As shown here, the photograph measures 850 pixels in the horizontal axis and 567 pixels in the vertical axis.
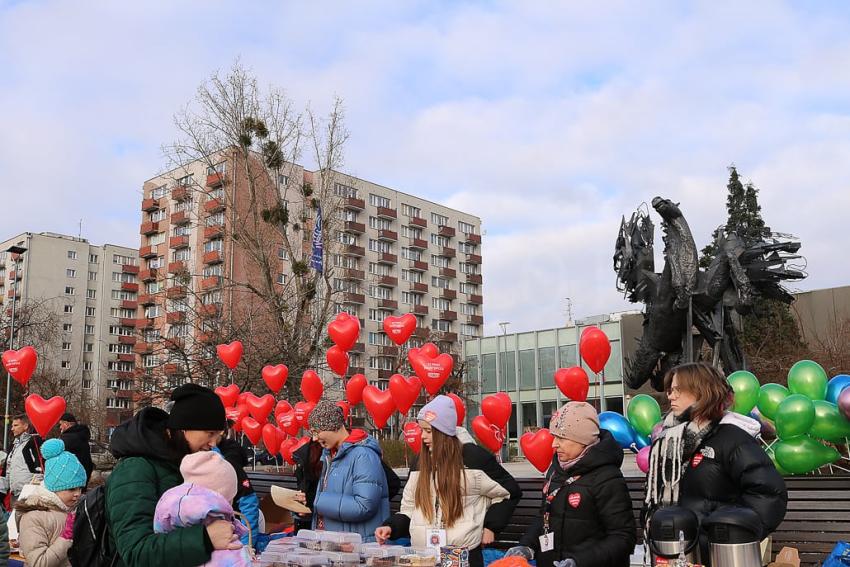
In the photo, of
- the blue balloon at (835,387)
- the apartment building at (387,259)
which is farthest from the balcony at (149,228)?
the blue balloon at (835,387)

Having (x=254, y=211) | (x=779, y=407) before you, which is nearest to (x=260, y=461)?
(x=254, y=211)

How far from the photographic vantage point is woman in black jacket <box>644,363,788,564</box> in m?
3.14

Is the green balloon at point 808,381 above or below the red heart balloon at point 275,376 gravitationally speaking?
below

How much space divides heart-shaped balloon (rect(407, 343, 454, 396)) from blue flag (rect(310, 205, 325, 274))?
14.8m

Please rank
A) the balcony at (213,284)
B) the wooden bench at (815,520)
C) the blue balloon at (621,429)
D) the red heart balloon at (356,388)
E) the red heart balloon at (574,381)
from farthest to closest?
the balcony at (213,284)
the red heart balloon at (356,388)
the red heart balloon at (574,381)
the blue balloon at (621,429)
the wooden bench at (815,520)

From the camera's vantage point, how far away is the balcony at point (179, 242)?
66500 millimetres

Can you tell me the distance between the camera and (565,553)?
3.44 metres

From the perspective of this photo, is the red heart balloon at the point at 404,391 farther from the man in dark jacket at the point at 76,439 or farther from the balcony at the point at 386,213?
the balcony at the point at 386,213

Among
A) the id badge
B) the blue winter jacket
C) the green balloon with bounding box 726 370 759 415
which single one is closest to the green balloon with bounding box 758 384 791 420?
the green balloon with bounding box 726 370 759 415

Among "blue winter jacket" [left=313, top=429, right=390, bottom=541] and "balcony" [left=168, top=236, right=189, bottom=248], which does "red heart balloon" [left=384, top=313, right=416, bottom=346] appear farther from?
"balcony" [left=168, top=236, right=189, bottom=248]

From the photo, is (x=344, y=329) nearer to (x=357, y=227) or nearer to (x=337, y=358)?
(x=337, y=358)

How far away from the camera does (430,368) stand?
11.3 m

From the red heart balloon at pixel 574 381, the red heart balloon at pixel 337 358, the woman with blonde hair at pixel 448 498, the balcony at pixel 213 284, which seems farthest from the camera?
the balcony at pixel 213 284

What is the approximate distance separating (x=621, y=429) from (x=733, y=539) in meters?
5.95
